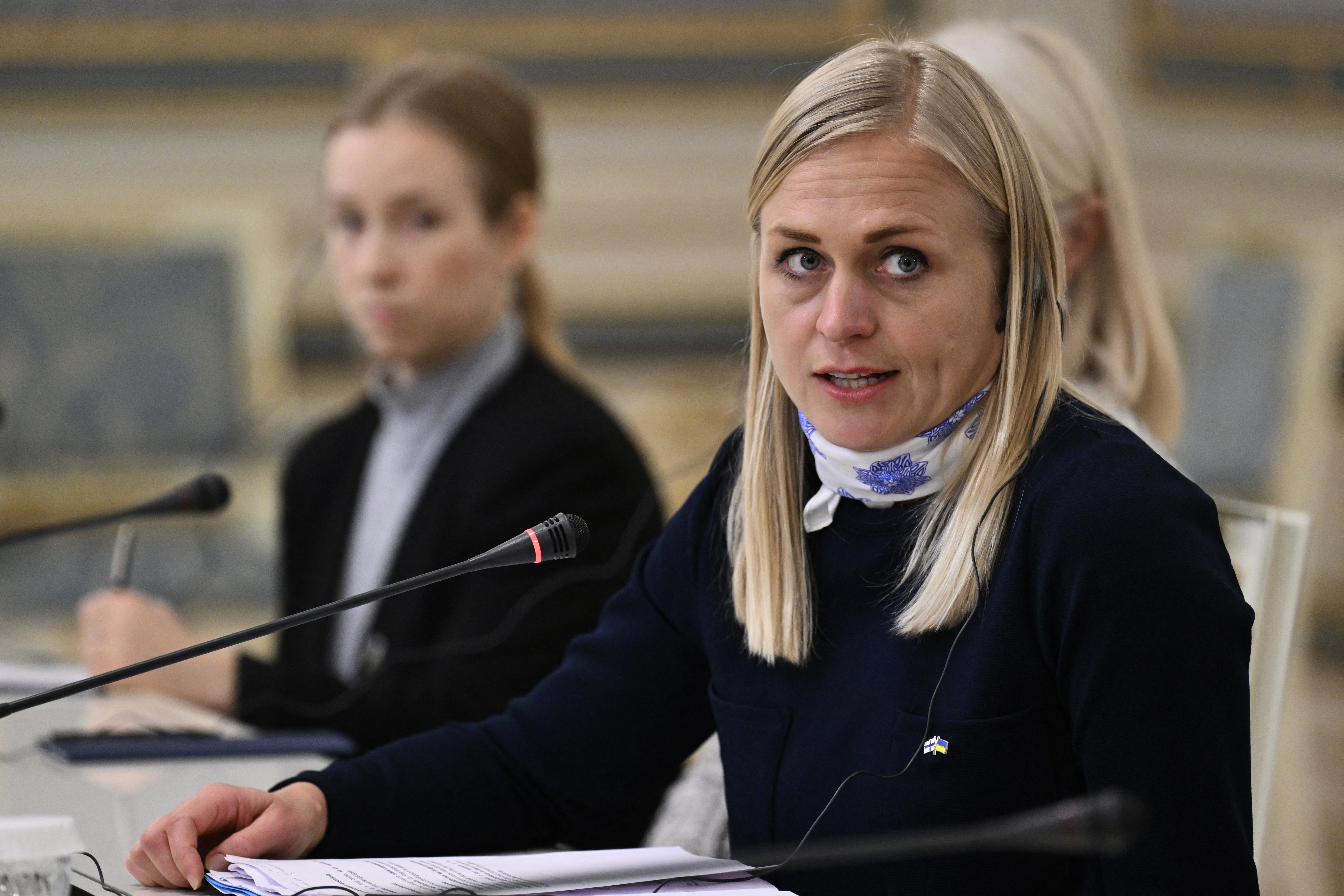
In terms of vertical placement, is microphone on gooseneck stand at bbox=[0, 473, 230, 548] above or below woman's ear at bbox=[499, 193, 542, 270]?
below

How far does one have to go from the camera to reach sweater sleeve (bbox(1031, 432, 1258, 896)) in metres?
0.77

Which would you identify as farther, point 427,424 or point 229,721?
point 427,424

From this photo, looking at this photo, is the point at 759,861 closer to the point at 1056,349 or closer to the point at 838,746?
the point at 838,746

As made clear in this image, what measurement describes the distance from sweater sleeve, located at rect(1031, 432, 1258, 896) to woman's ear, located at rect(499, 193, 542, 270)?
1042 millimetres

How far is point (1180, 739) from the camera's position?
2.55 feet

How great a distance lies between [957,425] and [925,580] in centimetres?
10

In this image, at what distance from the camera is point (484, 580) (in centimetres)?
146

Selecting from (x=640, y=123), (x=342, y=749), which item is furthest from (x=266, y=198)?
(x=342, y=749)

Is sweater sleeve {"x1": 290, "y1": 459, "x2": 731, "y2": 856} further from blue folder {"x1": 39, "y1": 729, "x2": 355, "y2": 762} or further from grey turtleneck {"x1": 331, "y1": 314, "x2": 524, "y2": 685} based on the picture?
grey turtleneck {"x1": 331, "y1": 314, "x2": 524, "y2": 685}

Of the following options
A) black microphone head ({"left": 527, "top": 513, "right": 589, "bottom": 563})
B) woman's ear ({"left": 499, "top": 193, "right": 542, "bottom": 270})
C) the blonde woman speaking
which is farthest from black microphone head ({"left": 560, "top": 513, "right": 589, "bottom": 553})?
woman's ear ({"left": 499, "top": 193, "right": 542, "bottom": 270})

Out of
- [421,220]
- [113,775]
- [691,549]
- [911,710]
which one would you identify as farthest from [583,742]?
[421,220]

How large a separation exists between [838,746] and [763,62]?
264 cm

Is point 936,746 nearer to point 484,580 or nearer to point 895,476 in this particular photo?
point 895,476

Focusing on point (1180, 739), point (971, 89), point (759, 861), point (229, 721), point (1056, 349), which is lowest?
point (229, 721)
